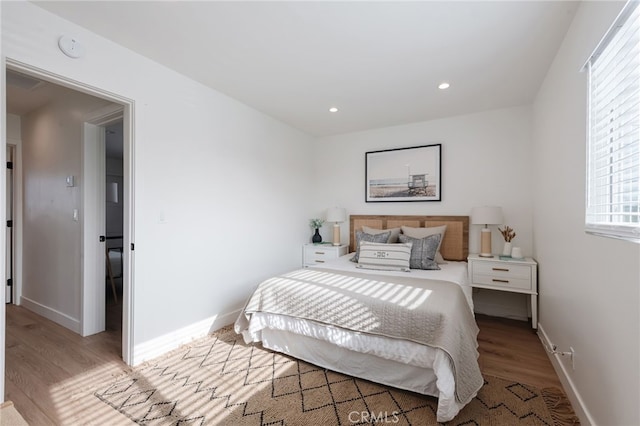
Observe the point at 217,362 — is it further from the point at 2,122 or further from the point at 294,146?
the point at 294,146

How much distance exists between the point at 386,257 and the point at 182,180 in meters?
2.14

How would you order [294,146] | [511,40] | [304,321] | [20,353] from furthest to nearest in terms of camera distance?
1. [294,146]
2. [20,353]
3. [304,321]
4. [511,40]

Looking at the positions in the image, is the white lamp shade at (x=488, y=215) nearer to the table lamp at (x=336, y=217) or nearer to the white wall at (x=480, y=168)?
the white wall at (x=480, y=168)

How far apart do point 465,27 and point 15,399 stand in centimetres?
380

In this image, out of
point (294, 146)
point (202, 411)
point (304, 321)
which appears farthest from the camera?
point (294, 146)

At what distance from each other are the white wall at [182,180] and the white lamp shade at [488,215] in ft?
8.04

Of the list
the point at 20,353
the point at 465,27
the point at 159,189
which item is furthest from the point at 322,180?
the point at 20,353

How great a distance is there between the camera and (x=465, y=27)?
6.26 feet

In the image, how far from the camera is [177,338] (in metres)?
2.58

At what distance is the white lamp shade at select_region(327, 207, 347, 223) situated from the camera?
4.19 m

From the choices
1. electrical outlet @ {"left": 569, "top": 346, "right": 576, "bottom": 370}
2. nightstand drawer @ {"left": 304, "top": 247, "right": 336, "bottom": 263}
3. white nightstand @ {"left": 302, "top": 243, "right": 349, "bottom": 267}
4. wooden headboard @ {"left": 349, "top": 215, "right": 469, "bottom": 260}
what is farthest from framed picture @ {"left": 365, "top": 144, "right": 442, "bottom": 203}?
electrical outlet @ {"left": 569, "top": 346, "right": 576, "bottom": 370}

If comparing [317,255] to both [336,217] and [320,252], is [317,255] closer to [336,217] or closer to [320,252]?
[320,252]

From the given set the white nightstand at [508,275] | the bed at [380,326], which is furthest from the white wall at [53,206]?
the white nightstand at [508,275]

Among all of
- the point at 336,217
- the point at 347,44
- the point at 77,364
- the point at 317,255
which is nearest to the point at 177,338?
the point at 77,364
